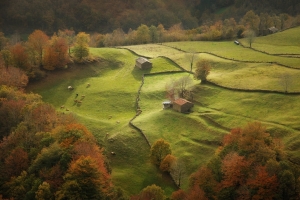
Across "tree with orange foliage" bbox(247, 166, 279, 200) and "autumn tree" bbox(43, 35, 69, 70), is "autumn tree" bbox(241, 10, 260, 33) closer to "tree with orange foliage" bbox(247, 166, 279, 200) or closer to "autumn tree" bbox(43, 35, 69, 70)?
→ "autumn tree" bbox(43, 35, 69, 70)

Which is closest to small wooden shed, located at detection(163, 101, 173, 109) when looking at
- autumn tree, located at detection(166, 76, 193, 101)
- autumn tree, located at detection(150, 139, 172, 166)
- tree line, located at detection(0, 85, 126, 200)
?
autumn tree, located at detection(166, 76, 193, 101)

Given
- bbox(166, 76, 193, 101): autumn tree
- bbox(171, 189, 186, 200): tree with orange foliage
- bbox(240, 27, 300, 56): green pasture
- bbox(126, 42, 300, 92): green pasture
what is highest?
bbox(240, 27, 300, 56): green pasture

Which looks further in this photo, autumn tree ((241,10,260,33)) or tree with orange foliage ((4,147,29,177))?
autumn tree ((241,10,260,33))

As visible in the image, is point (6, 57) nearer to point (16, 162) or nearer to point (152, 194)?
point (16, 162)

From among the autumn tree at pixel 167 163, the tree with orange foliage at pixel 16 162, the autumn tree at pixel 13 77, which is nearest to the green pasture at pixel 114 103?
the autumn tree at pixel 167 163

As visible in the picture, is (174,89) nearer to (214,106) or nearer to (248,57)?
(214,106)

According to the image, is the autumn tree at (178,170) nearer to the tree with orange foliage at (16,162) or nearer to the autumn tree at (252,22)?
the tree with orange foliage at (16,162)
